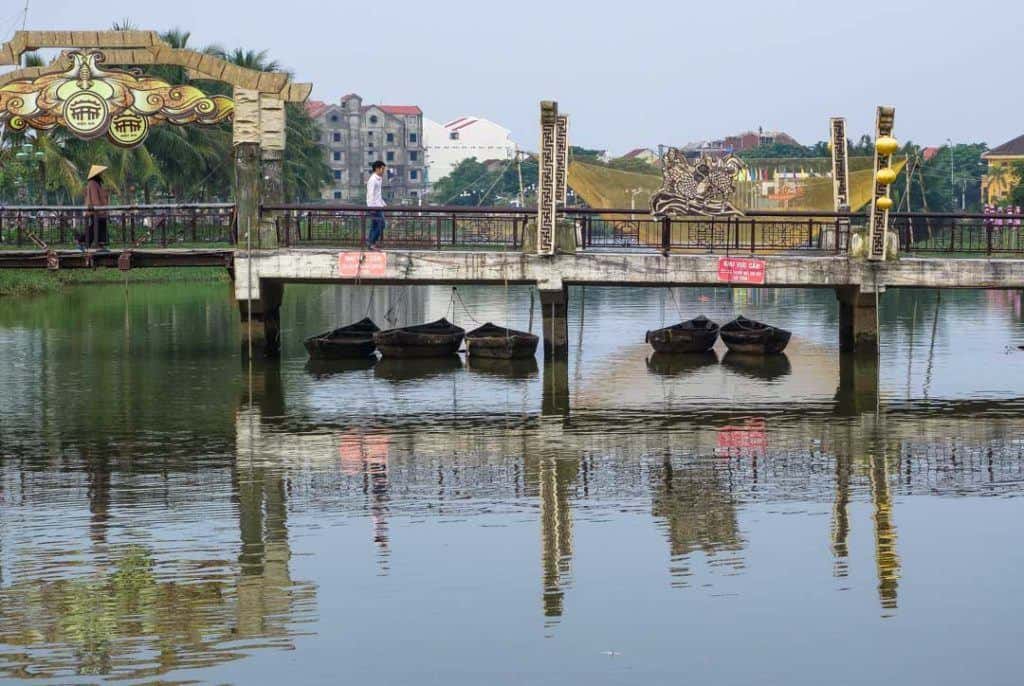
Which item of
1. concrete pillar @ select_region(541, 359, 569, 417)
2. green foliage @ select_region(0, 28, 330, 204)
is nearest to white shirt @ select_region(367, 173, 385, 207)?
concrete pillar @ select_region(541, 359, 569, 417)

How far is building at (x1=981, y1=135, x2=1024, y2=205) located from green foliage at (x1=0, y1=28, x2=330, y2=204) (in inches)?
1989

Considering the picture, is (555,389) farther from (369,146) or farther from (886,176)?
(369,146)

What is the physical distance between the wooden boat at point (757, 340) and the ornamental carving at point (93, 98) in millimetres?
11429

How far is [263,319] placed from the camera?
100 ft

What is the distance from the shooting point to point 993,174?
10288cm

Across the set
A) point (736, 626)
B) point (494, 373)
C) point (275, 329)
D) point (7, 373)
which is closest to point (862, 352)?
point (494, 373)

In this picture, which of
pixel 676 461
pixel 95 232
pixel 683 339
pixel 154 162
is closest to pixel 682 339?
pixel 683 339

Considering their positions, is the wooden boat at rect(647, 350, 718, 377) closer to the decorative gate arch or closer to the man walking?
the man walking

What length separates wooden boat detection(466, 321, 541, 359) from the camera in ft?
101

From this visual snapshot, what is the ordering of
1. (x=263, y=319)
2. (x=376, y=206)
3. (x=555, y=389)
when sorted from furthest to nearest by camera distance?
(x=263, y=319)
(x=376, y=206)
(x=555, y=389)

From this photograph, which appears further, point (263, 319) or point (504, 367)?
point (263, 319)

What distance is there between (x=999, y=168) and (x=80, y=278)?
6657 centimetres

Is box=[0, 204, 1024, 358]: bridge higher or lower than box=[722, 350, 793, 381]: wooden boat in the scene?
higher

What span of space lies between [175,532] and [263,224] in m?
14.5
